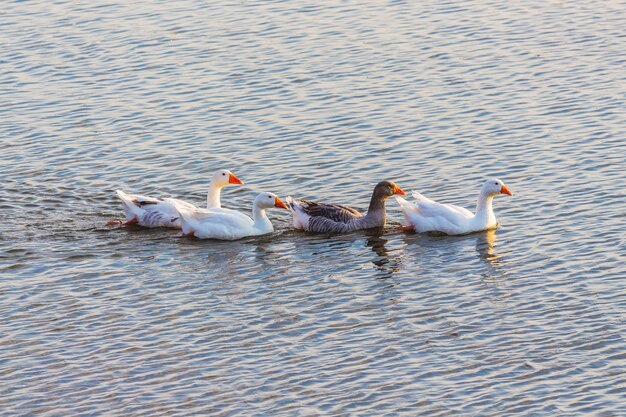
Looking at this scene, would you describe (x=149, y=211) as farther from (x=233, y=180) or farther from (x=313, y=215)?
(x=313, y=215)

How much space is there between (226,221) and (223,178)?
39.9 inches

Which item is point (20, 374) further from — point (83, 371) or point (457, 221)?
point (457, 221)

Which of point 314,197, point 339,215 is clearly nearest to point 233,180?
point 314,197

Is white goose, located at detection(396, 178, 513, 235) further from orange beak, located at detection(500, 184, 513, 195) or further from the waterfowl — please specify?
the waterfowl

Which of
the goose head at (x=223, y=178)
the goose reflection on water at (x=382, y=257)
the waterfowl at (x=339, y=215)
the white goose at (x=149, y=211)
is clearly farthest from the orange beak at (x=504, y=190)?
the white goose at (x=149, y=211)

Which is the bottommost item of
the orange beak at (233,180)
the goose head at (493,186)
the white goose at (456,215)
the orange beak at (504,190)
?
the white goose at (456,215)

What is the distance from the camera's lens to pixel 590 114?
20.8 metres

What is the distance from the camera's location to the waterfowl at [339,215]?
17.0m

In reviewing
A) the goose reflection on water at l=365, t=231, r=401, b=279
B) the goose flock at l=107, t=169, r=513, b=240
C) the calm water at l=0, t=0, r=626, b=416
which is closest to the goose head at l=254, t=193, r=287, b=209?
the goose flock at l=107, t=169, r=513, b=240

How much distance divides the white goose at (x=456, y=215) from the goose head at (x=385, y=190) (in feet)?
1.31

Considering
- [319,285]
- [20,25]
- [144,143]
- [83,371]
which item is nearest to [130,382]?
[83,371]

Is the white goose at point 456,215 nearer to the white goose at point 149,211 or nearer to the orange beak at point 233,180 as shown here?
the orange beak at point 233,180

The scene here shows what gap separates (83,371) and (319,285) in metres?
3.53

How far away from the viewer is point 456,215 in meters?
16.8
